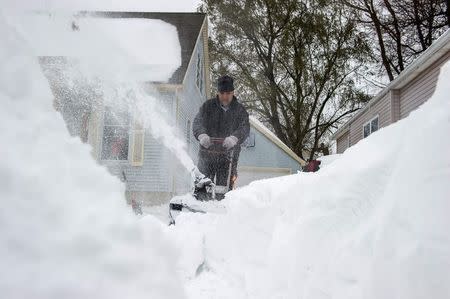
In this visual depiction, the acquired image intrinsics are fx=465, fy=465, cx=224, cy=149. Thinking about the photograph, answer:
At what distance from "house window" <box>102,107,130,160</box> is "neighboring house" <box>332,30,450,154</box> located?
757 cm

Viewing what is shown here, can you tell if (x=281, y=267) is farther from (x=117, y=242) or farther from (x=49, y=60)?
(x=49, y=60)

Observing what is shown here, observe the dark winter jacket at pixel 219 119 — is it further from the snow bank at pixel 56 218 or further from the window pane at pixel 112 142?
the window pane at pixel 112 142

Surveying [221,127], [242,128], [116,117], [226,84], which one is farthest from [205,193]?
[116,117]

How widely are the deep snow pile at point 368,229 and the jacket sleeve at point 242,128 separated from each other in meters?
2.77

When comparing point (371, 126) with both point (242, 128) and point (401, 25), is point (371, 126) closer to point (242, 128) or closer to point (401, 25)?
point (401, 25)

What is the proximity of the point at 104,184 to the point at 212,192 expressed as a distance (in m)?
3.58

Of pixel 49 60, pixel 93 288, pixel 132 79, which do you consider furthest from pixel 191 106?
pixel 93 288

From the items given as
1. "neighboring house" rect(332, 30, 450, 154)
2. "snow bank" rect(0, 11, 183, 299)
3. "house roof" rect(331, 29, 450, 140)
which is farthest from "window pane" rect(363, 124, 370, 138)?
"snow bank" rect(0, 11, 183, 299)

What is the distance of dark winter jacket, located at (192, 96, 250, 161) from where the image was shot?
5.96m

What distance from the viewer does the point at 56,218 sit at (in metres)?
1.34

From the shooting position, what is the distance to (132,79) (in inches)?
515

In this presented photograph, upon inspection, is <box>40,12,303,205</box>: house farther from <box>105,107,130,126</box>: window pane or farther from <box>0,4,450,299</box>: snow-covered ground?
<box>0,4,450,299</box>: snow-covered ground

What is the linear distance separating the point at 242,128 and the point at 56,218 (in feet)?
15.0

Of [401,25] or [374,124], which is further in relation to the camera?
[401,25]
